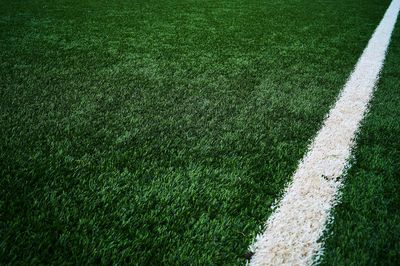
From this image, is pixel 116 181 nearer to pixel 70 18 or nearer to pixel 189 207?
pixel 189 207

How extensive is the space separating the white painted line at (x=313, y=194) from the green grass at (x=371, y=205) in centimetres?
5

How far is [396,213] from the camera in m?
1.34

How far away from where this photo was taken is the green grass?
1.17 meters

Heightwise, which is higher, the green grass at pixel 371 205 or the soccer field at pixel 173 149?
the soccer field at pixel 173 149

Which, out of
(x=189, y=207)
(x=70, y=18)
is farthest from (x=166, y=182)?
(x=70, y=18)

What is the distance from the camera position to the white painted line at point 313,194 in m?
1.20

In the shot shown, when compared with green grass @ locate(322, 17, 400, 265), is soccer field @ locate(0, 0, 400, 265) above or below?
above

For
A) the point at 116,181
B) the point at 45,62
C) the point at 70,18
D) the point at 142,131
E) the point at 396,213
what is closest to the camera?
the point at 396,213

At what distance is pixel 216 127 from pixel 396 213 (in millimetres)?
969

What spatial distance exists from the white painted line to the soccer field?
36 mm

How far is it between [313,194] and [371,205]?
0.23 meters

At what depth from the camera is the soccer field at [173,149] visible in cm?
119

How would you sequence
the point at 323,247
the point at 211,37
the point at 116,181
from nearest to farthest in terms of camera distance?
1. the point at 323,247
2. the point at 116,181
3. the point at 211,37

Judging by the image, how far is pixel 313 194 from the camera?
1480mm
